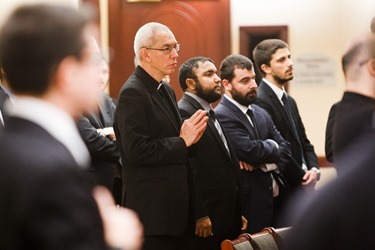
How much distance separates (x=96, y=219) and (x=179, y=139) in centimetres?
276

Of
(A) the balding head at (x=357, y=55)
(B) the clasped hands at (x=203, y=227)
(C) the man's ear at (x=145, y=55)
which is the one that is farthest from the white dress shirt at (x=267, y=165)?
(A) the balding head at (x=357, y=55)

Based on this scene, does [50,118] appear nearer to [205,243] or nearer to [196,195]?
[196,195]

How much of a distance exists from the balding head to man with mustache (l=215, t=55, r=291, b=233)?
280 centimetres

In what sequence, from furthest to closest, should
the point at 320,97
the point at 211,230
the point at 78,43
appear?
1. the point at 320,97
2. the point at 211,230
3. the point at 78,43

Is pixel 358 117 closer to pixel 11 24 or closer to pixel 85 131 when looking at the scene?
pixel 11 24

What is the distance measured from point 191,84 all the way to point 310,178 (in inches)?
44.5

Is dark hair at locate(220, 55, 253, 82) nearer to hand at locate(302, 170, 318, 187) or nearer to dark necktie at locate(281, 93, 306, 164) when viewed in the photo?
dark necktie at locate(281, 93, 306, 164)

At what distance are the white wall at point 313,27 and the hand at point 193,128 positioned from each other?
3249mm

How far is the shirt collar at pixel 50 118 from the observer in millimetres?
1629

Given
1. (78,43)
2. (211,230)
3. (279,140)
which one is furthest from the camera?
(279,140)

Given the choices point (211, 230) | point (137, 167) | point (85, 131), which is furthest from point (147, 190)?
point (85, 131)

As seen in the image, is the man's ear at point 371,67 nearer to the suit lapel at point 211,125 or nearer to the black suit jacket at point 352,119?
the black suit jacket at point 352,119

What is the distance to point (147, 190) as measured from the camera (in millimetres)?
4391

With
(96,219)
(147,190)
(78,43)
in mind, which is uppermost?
(78,43)
